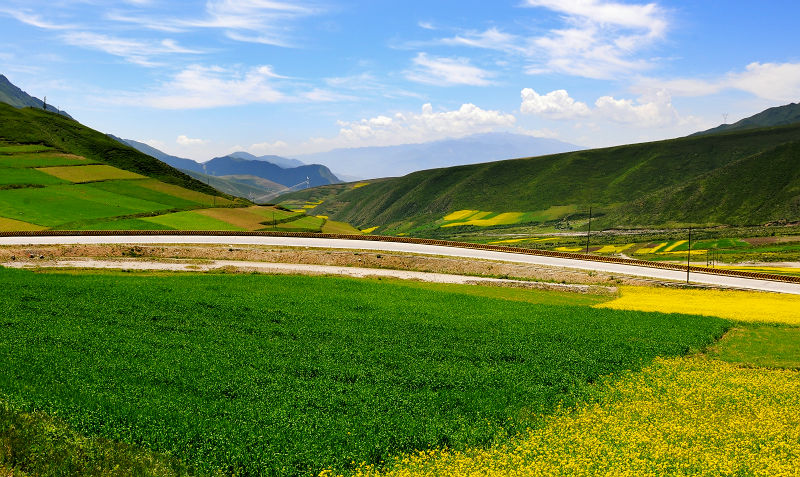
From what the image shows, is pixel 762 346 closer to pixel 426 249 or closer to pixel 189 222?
pixel 426 249

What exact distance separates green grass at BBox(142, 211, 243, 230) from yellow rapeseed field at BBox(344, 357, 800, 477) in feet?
256

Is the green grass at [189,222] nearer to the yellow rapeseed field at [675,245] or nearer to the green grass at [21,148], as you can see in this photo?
the green grass at [21,148]

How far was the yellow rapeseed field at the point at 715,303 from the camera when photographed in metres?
41.2

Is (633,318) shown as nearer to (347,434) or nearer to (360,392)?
(360,392)

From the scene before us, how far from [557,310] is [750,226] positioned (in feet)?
457

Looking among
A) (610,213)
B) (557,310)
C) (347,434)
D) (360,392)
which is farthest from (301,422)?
(610,213)

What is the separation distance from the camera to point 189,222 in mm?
91062

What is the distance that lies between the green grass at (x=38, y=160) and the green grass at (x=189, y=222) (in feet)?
160

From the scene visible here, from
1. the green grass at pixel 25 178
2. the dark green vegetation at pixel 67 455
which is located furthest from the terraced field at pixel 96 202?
the dark green vegetation at pixel 67 455

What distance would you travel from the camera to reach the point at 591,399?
23.0 meters

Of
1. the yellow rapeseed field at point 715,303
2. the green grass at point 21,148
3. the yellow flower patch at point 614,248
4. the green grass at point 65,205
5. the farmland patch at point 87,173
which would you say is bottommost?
the yellow rapeseed field at point 715,303

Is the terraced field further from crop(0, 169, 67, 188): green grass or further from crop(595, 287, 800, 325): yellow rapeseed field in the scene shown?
crop(595, 287, 800, 325): yellow rapeseed field

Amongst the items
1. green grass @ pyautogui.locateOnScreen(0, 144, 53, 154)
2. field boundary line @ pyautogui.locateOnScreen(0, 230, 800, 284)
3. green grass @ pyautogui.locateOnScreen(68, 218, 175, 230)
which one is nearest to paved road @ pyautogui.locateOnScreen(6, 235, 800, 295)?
field boundary line @ pyautogui.locateOnScreen(0, 230, 800, 284)

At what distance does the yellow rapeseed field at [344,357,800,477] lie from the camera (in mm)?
17250
